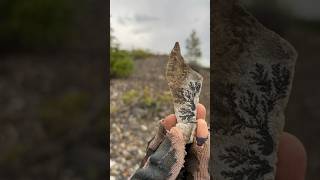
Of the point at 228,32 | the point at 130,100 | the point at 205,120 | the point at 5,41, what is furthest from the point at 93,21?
the point at 130,100

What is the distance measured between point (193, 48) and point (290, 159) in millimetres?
723

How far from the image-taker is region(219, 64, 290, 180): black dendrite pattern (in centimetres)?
78

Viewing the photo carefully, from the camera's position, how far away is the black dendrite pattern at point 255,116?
2.56ft

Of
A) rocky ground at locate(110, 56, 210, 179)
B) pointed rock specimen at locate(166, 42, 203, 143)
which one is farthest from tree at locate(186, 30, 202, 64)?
rocky ground at locate(110, 56, 210, 179)

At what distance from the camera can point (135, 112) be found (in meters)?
2.53

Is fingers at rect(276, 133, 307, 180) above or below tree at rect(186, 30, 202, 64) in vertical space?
below

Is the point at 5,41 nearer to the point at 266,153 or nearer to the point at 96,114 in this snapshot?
the point at 96,114

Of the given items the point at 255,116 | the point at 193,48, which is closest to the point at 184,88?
the point at 255,116

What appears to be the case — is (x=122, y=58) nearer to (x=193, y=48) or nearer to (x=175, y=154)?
(x=193, y=48)

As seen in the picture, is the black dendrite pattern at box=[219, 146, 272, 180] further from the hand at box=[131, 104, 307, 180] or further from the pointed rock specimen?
the pointed rock specimen

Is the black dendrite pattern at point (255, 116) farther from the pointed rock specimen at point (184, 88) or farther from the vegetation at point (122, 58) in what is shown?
the vegetation at point (122, 58)

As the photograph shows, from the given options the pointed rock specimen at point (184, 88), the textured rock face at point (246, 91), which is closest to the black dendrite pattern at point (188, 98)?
the pointed rock specimen at point (184, 88)

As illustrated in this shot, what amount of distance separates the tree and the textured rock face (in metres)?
0.60

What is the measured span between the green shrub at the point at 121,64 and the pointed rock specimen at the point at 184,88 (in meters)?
1.25
